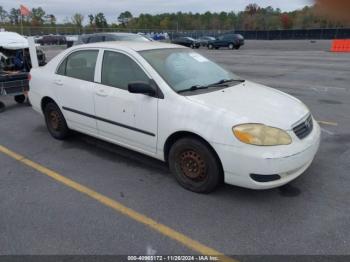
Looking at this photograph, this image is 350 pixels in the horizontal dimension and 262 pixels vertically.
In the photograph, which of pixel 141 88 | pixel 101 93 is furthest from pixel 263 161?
pixel 101 93

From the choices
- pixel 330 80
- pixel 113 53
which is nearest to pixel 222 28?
pixel 330 80

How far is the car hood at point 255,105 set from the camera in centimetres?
333

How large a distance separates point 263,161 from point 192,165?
2.73ft

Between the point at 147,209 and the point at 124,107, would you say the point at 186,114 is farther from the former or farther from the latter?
the point at 147,209

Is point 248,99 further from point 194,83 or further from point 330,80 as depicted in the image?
point 330,80

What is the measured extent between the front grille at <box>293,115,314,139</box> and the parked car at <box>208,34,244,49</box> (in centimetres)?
3038

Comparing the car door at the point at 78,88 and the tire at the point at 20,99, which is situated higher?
the car door at the point at 78,88

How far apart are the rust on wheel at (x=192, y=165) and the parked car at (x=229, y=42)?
101 feet

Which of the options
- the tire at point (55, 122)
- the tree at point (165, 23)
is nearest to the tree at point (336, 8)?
the tire at point (55, 122)

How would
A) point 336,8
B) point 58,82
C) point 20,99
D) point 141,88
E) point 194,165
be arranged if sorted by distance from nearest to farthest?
point 336,8 → point 194,165 → point 141,88 → point 58,82 → point 20,99

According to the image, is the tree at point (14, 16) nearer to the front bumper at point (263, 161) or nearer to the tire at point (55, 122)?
the tire at point (55, 122)

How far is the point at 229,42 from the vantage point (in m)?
33.0

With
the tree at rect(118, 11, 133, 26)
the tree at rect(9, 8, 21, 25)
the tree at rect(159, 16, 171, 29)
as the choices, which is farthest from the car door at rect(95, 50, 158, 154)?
the tree at rect(118, 11, 133, 26)

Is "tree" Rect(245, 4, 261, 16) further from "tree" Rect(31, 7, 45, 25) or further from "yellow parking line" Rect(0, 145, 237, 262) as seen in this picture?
"tree" Rect(31, 7, 45, 25)
